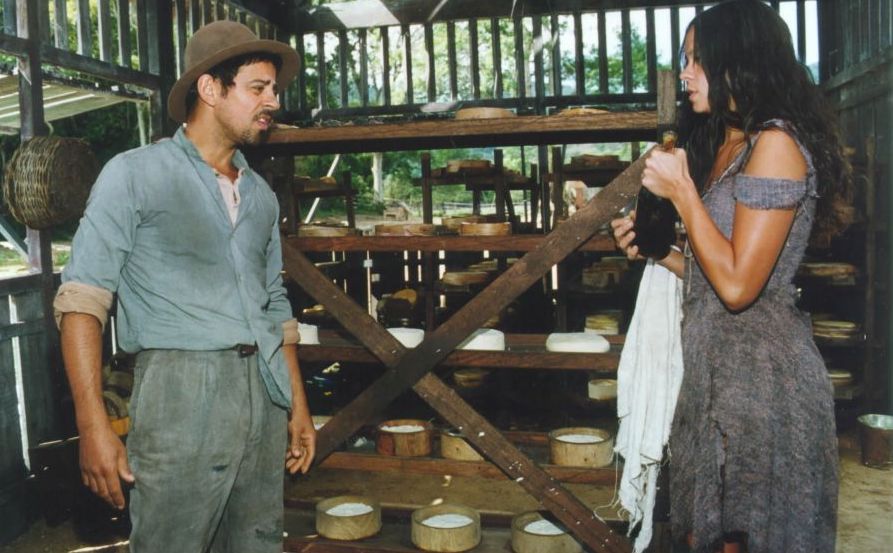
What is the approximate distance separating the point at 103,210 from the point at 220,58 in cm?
71

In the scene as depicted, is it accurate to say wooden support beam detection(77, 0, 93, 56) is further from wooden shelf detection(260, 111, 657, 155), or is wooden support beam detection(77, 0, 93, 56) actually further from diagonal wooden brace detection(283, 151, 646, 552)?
diagonal wooden brace detection(283, 151, 646, 552)

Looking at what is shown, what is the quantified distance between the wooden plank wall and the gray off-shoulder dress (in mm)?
5805

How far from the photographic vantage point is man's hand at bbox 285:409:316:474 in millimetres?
3258

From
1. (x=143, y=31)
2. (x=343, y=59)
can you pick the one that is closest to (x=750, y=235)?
(x=143, y=31)

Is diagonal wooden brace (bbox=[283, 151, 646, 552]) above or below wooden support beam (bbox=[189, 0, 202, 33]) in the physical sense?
below

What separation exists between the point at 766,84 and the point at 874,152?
5.88m

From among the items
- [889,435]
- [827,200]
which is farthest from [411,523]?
[889,435]

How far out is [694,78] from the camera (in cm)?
243

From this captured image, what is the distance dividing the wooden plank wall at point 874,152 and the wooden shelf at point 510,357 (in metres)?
4.28

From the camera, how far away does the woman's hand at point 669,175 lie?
2332 millimetres

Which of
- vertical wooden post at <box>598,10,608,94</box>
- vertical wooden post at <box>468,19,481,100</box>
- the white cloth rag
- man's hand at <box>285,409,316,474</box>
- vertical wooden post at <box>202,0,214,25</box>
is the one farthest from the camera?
vertical wooden post at <box>468,19,481,100</box>

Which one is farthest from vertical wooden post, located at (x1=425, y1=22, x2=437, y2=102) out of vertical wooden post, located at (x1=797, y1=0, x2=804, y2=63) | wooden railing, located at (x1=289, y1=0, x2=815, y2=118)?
vertical wooden post, located at (x1=797, y1=0, x2=804, y2=63)

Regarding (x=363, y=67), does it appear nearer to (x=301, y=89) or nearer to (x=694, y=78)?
(x=301, y=89)

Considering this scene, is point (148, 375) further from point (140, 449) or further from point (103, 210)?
point (103, 210)
